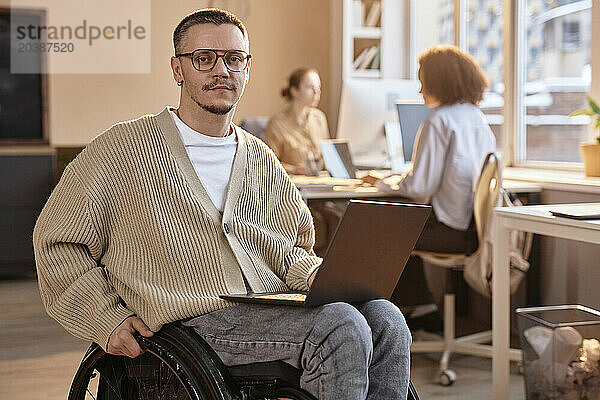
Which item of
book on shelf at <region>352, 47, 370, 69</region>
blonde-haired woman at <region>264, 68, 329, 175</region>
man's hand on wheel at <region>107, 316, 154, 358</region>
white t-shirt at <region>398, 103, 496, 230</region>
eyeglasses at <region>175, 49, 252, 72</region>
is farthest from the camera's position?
book on shelf at <region>352, 47, 370, 69</region>

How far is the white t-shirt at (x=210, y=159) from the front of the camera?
6.20ft

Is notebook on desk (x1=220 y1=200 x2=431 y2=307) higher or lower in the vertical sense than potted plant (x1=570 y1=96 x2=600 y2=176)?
lower

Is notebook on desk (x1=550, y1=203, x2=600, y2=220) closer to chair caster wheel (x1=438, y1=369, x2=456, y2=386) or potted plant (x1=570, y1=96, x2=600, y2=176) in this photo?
potted plant (x1=570, y1=96, x2=600, y2=176)

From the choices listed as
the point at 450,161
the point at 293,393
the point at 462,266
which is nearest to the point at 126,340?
the point at 293,393

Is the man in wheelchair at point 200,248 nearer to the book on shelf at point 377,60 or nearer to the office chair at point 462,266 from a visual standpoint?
the office chair at point 462,266

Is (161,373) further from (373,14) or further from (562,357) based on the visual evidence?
(373,14)

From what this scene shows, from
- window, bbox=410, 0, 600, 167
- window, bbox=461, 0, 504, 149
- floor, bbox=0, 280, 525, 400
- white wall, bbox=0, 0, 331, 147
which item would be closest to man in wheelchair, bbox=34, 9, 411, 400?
white wall, bbox=0, 0, 331, 147

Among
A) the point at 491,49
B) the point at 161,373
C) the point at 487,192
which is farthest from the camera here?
the point at 491,49

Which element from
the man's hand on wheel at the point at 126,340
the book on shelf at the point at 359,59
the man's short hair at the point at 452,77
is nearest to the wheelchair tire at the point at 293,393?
the man's hand on wheel at the point at 126,340

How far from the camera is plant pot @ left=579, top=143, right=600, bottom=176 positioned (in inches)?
125

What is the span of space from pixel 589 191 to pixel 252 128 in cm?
122

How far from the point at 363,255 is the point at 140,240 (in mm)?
474

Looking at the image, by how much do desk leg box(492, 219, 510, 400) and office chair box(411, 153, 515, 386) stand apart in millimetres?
367

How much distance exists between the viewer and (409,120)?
3.55 meters
